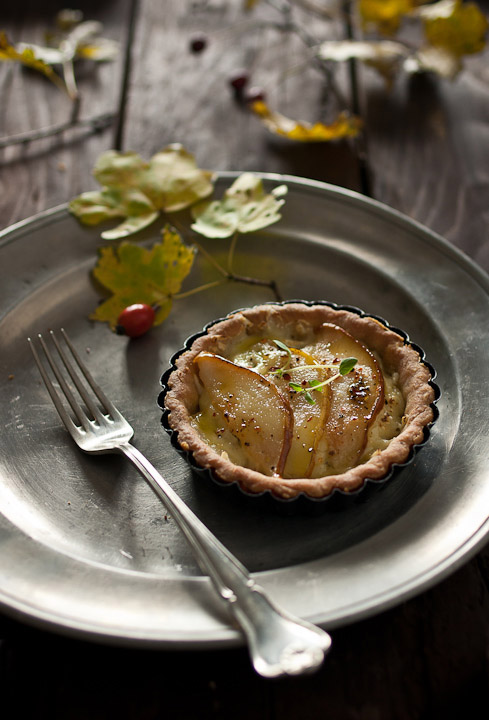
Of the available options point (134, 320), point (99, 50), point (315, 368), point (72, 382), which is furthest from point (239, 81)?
point (315, 368)

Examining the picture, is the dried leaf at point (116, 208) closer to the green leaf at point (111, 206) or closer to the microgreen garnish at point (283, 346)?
the green leaf at point (111, 206)

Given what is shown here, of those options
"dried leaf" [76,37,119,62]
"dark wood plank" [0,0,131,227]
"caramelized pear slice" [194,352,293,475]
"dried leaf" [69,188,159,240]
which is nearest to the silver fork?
"caramelized pear slice" [194,352,293,475]

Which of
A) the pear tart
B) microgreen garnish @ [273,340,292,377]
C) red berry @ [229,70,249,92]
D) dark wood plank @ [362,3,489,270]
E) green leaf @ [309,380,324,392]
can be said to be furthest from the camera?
red berry @ [229,70,249,92]

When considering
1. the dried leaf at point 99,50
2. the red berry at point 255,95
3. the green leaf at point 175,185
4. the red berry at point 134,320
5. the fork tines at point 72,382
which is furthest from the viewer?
the dried leaf at point 99,50

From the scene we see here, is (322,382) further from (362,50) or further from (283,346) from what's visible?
(362,50)

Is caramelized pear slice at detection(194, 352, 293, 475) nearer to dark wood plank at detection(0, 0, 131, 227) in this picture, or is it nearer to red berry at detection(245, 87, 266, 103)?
dark wood plank at detection(0, 0, 131, 227)

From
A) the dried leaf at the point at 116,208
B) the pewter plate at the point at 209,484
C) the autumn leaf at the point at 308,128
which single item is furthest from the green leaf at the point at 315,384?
the autumn leaf at the point at 308,128

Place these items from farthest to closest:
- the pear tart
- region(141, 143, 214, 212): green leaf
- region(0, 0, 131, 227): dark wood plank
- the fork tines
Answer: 1. region(0, 0, 131, 227): dark wood plank
2. region(141, 143, 214, 212): green leaf
3. the fork tines
4. the pear tart

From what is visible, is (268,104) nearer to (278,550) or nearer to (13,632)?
(278,550)
